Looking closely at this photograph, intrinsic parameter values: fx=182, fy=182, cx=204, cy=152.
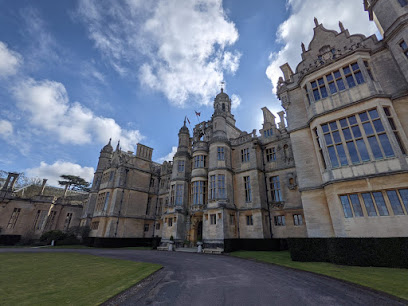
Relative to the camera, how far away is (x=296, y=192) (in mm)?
20594

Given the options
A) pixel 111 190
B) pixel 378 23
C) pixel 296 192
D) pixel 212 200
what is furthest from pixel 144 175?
pixel 378 23

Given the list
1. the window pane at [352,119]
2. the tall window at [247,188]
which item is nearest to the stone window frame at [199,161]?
the tall window at [247,188]

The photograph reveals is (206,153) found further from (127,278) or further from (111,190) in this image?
(127,278)

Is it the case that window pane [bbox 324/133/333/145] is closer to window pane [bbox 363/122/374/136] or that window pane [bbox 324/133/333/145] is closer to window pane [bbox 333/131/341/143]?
window pane [bbox 333/131/341/143]

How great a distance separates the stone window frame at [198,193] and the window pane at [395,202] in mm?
18650

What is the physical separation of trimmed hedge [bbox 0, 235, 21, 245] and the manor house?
40.6 ft

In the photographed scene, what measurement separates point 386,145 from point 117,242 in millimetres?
33749

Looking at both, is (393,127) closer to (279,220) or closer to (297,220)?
(297,220)

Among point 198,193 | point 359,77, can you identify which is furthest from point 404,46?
point 198,193

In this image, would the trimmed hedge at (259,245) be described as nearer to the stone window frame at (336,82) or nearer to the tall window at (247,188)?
the tall window at (247,188)

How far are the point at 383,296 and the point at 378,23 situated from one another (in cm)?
2055

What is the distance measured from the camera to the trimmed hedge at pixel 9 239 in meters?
28.5

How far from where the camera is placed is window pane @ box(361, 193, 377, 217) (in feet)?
37.1

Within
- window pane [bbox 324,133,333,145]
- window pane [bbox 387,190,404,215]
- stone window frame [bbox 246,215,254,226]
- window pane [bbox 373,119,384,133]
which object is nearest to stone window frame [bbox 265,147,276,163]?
stone window frame [bbox 246,215,254,226]
